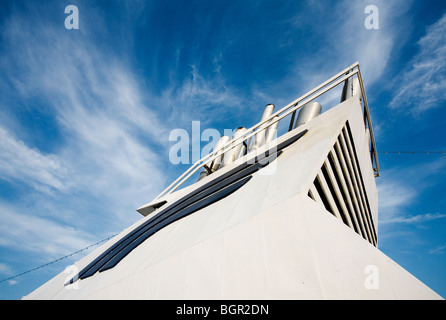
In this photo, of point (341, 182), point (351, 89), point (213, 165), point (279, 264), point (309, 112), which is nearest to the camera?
point (279, 264)

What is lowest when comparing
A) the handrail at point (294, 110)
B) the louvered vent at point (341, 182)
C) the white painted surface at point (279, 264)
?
the white painted surface at point (279, 264)

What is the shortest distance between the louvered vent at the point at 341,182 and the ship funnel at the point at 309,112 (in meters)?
3.69

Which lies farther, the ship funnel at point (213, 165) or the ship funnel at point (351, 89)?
the ship funnel at point (213, 165)

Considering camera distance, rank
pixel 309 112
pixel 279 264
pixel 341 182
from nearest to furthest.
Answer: pixel 279 264 → pixel 341 182 → pixel 309 112

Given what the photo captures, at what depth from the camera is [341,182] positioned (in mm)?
6523

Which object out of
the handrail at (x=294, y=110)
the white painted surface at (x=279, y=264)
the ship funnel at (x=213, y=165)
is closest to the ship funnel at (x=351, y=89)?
the handrail at (x=294, y=110)

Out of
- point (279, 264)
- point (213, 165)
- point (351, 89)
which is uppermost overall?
point (351, 89)

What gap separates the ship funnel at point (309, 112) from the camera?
11.2 metres

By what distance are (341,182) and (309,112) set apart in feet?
19.5

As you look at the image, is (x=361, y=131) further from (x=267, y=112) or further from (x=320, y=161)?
(x=267, y=112)

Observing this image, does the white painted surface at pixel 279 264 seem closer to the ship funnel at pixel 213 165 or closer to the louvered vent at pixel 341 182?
the louvered vent at pixel 341 182

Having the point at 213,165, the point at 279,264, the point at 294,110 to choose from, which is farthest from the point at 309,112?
the point at 279,264

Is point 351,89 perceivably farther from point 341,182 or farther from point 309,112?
point 341,182

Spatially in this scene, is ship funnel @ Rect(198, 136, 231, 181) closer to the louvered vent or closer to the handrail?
the handrail
